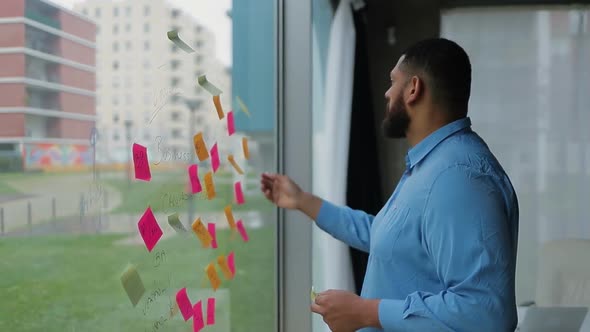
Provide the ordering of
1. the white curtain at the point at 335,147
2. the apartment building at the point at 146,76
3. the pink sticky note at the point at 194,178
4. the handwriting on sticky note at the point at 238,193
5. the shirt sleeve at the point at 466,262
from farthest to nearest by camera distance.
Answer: the white curtain at the point at 335,147
the handwriting on sticky note at the point at 238,193
the pink sticky note at the point at 194,178
the shirt sleeve at the point at 466,262
the apartment building at the point at 146,76

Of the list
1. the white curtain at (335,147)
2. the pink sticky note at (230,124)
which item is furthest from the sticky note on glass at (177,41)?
the white curtain at (335,147)

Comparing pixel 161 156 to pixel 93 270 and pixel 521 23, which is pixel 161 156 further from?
pixel 521 23

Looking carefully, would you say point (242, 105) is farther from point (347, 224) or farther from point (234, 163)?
point (347, 224)

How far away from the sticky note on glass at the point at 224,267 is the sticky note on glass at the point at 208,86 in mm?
498

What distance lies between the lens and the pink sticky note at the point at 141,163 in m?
1.27

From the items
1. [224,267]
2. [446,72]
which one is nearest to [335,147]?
[224,267]

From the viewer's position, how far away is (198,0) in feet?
5.70

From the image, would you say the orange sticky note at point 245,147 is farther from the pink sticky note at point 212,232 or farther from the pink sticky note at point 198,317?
the pink sticky note at point 198,317

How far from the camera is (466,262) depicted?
1.27 m

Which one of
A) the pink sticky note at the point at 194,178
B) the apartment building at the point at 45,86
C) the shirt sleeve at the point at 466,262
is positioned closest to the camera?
the apartment building at the point at 45,86

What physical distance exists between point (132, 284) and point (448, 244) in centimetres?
61

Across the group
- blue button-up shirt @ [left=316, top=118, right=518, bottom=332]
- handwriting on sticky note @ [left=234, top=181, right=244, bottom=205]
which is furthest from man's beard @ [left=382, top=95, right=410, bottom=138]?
handwriting on sticky note @ [left=234, top=181, right=244, bottom=205]

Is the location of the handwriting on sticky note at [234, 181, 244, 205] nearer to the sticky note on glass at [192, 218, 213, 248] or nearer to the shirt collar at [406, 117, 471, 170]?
the sticky note on glass at [192, 218, 213, 248]

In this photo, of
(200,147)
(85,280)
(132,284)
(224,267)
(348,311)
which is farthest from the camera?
(224,267)
